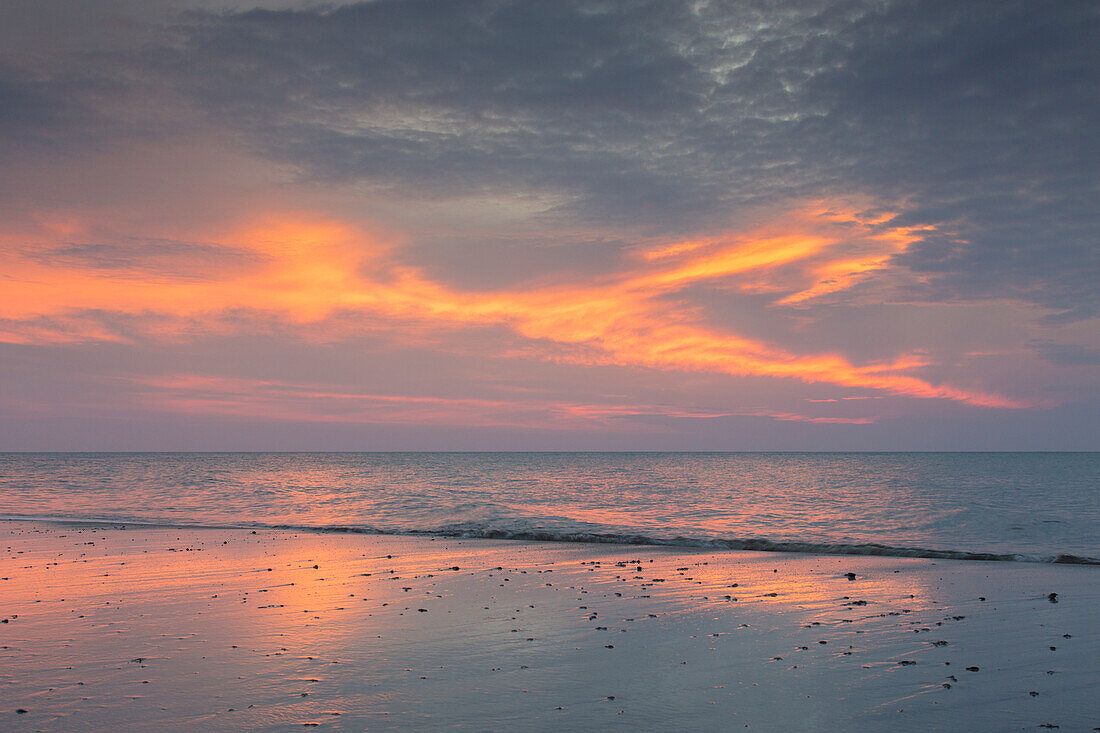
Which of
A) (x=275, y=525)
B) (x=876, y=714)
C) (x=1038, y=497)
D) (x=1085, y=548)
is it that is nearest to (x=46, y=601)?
(x=876, y=714)

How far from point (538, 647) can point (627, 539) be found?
696 inches

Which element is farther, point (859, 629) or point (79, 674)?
point (859, 629)

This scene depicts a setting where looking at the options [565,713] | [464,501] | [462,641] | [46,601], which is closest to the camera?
[565,713]

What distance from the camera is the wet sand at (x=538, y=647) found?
26.7ft

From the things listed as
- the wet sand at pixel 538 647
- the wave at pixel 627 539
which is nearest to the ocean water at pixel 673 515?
the wave at pixel 627 539

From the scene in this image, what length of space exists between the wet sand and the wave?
4067 millimetres

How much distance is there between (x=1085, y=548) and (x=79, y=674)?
30114 mm

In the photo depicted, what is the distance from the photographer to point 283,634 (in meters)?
11.5

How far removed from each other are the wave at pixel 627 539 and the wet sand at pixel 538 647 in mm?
4067

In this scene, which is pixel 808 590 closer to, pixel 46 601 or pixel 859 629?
pixel 859 629

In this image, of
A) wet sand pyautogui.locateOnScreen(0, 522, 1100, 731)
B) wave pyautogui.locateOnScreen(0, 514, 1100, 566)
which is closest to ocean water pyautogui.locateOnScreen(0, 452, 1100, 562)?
wave pyautogui.locateOnScreen(0, 514, 1100, 566)

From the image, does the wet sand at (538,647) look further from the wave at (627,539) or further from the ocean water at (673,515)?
the ocean water at (673,515)

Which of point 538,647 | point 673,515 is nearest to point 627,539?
point 673,515

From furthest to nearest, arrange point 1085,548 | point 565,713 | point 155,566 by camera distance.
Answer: point 1085,548 → point 155,566 → point 565,713
